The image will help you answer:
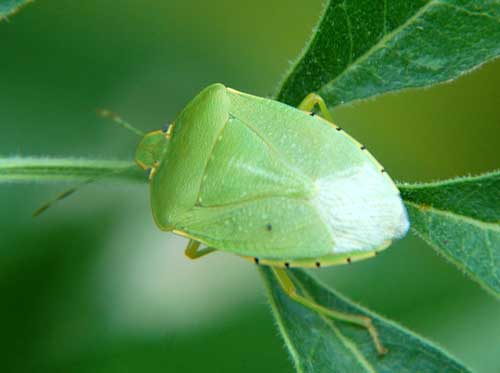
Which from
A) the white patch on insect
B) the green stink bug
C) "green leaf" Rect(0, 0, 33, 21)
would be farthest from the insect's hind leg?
"green leaf" Rect(0, 0, 33, 21)

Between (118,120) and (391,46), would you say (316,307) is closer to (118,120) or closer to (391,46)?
(391,46)

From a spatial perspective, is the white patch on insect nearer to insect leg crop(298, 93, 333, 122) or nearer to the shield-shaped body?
the shield-shaped body

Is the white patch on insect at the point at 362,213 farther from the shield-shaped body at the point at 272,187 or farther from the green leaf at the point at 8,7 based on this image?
Result: the green leaf at the point at 8,7

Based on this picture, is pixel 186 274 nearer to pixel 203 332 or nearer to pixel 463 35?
pixel 203 332

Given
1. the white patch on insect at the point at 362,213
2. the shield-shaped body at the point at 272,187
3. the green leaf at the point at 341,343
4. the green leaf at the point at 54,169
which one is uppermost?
the green leaf at the point at 54,169

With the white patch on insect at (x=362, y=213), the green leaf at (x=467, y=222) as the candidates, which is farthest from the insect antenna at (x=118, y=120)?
the green leaf at (x=467, y=222)

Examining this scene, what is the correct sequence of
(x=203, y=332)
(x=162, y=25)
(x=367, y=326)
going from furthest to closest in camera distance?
(x=162, y=25) < (x=203, y=332) < (x=367, y=326)

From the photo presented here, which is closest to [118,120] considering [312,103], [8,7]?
[8,7]

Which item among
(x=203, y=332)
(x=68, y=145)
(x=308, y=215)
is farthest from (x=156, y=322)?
(x=308, y=215)
